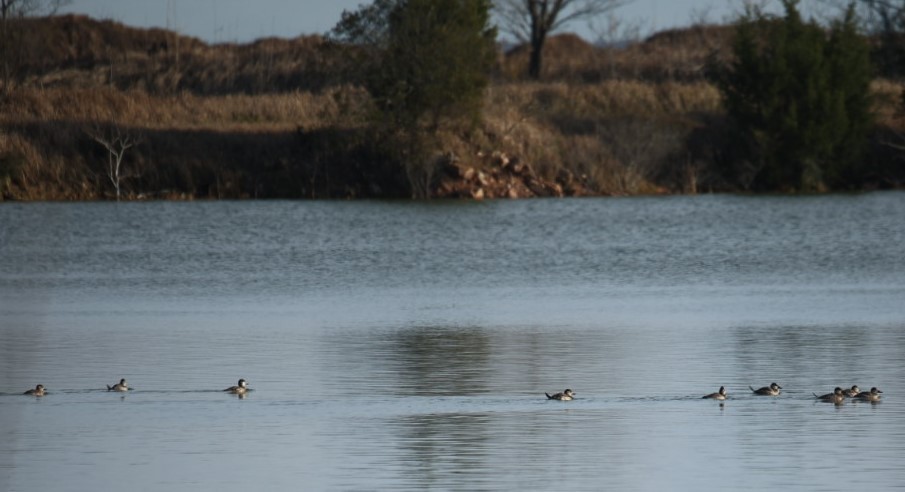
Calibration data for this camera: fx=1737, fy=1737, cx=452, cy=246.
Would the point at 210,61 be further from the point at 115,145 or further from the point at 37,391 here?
the point at 37,391

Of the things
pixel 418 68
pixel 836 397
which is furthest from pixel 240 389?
pixel 418 68

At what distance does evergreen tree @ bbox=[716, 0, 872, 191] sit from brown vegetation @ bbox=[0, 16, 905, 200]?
4.84 feet

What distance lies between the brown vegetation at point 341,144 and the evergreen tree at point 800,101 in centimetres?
148

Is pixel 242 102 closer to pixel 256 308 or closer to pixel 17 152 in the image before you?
pixel 17 152

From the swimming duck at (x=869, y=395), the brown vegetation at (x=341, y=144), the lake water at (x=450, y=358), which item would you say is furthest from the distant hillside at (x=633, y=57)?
the swimming duck at (x=869, y=395)

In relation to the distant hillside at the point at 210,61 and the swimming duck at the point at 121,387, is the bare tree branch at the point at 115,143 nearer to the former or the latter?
the distant hillside at the point at 210,61

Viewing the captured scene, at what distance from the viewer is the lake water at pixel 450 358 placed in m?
14.0

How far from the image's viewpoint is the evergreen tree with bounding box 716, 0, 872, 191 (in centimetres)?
5872

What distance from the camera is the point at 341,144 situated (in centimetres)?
5741

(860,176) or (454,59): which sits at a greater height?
(454,59)

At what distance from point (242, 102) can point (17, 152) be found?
968cm

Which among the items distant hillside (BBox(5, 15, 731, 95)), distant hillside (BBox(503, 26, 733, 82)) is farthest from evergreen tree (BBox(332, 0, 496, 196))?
distant hillside (BBox(503, 26, 733, 82))

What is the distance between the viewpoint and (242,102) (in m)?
62.2

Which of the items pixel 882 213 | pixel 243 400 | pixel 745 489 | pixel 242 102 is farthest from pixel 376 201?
pixel 745 489
